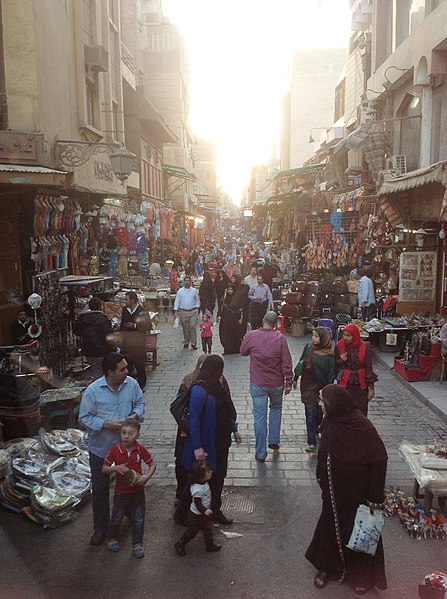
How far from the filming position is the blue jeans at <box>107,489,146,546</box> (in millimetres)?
4371

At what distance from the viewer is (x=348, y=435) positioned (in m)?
3.78

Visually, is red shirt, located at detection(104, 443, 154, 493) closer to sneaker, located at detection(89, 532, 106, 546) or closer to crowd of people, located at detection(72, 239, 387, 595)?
crowd of people, located at detection(72, 239, 387, 595)

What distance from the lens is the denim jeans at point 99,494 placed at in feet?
15.0

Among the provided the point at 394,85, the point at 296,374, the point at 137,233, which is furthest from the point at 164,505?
the point at 137,233

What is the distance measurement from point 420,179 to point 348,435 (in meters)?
7.20

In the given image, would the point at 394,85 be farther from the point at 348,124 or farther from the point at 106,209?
the point at 106,209

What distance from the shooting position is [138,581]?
13.4ft

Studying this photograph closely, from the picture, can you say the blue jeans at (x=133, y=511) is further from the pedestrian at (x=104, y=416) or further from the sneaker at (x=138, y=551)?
the pedestrian at (x=104, y=416)

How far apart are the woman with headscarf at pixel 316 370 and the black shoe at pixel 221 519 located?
6.14 ft

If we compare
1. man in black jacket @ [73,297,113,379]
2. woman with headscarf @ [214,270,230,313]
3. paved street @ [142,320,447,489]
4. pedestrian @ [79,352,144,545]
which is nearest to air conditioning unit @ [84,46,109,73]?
woman with headscarf @ [214,270,230,313]

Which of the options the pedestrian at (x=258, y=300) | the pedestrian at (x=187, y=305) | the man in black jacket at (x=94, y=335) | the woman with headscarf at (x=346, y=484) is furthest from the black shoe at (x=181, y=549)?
the pedestrian at (x=258, y=300)

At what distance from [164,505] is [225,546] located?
94 cm

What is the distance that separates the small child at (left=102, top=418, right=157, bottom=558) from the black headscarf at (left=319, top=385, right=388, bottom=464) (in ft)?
4.88

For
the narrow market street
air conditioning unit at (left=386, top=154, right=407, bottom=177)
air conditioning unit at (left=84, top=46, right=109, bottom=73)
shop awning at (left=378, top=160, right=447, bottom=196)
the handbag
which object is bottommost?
the narrow market street
